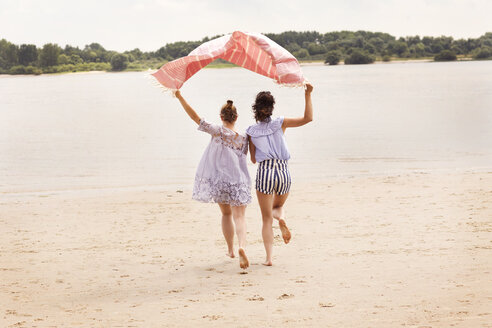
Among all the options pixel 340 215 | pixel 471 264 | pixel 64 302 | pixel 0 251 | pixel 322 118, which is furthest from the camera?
pixel 322 118

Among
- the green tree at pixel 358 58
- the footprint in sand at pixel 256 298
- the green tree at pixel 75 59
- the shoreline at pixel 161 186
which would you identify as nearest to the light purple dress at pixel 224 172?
the footprint in sand at pixel 256 298

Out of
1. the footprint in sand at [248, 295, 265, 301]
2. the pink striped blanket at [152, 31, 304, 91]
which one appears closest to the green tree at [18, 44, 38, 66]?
the pink striped blanket at [152, 31, 304, 91]

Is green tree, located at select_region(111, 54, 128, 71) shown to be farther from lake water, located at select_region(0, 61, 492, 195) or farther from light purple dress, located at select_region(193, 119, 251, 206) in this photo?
light purple dress, located at select_region(193, 119, 251, 206)

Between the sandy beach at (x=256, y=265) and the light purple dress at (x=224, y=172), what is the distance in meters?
0.81

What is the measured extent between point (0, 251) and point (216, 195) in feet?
10.7

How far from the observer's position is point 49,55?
127438 millimetres

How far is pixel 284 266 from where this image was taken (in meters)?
7.20

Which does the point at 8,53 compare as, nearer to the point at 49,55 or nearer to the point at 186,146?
the point at 49,55

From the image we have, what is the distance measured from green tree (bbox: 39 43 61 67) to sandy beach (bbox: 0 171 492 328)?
387 ft

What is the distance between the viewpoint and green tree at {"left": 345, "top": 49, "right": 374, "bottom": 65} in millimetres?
155625

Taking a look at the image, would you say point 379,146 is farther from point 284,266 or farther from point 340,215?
point 284,266

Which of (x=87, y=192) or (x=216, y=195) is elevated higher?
(x=216, y=195)

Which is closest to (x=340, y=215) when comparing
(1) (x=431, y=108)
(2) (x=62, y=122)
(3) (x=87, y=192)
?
(3) (x=87, y=192)

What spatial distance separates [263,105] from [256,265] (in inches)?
68.9
